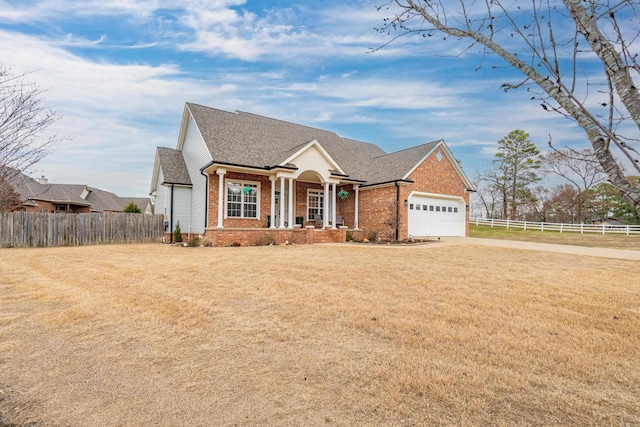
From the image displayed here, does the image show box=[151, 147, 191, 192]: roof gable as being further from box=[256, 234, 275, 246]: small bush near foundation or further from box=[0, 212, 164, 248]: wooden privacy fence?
box=[256, 234, 275, 246]: small bush near foundation

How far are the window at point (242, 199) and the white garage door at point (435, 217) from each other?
9233 millimetres

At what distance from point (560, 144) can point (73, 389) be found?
4399 mm

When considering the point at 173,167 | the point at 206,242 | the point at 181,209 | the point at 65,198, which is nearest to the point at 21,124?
the point at 206,242

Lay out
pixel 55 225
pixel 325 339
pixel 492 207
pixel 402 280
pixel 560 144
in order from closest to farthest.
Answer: pixel 560 144
pixel 325 339
pixel 402 280
pixel 55 225
pixel 492 207

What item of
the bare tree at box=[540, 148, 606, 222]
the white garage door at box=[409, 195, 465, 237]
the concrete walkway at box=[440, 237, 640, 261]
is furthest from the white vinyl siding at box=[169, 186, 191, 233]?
the bare tree at box=[540, 148, 606, 222]

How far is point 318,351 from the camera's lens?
3496 mm

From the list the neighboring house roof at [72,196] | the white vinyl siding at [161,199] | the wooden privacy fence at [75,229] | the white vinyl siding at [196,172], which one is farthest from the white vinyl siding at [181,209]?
the neighboring house roof at [72,196]

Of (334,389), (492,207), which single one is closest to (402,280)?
(334,389)

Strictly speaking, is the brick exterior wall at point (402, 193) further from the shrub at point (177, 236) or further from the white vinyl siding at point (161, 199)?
the white vinyl siding at point (161, 199)

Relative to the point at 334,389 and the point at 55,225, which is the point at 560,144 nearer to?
the point at 334,389

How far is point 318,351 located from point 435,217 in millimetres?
18744

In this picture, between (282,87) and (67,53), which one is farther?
(282,87)

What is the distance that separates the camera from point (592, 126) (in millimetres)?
1862

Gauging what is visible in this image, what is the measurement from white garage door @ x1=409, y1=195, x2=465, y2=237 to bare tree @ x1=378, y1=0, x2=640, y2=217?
55.6 feet
